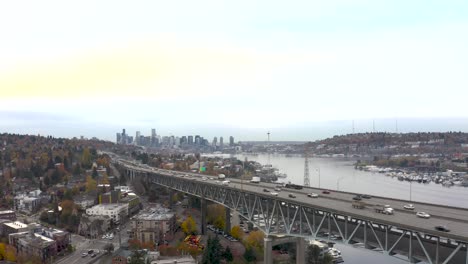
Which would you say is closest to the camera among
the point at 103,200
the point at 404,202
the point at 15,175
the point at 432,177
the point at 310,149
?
the point at 404,202

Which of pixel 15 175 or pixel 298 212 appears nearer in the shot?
pixel 298 212

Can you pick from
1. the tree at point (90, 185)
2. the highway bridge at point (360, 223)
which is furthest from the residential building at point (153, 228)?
the tree at point (90, 185)

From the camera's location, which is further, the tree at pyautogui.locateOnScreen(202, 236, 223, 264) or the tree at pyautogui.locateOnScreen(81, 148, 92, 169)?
the tree at pyautogui.locateOnScreen(81, 148, 92, 169)

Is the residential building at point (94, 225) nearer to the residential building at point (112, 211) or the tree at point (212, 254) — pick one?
the residential building at point (112, 211)

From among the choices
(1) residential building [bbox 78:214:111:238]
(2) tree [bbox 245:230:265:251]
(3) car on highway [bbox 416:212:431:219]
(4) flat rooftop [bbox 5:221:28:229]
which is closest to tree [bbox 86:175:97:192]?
(1) residential building [bbox 78:214:111:238]

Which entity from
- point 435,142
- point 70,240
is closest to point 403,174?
point 435,142

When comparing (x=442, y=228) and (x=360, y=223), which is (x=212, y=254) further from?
(x=442, y=228)

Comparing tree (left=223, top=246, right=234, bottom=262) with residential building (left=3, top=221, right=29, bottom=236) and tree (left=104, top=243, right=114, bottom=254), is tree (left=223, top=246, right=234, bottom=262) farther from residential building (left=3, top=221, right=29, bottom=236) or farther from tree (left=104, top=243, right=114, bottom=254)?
residential building (left=3, top=221, right=29, bottom=236)

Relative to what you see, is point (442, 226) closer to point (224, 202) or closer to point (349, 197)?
point (349, 197)
